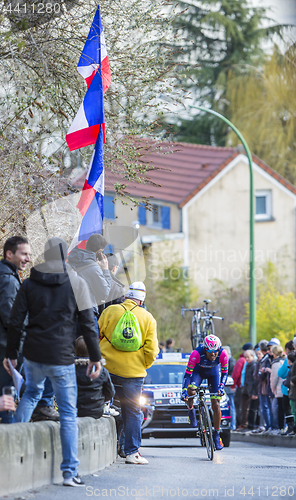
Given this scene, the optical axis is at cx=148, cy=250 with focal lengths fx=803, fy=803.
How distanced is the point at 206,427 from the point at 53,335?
4877mm

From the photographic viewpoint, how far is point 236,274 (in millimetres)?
38969

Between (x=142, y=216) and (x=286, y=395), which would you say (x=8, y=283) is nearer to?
(x=286, y=395)

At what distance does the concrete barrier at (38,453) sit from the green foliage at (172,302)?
83.0 feet

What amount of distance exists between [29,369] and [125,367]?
2306 millimetres

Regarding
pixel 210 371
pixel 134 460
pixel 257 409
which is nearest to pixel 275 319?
pixel 257 409

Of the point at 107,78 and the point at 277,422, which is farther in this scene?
the point at 277,422

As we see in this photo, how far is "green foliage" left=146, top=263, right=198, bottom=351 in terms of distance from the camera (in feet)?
110

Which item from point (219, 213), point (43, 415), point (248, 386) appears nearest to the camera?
point (43, 415)

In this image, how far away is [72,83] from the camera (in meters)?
11.1

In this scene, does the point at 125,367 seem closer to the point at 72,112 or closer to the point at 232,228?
the point at 72,112

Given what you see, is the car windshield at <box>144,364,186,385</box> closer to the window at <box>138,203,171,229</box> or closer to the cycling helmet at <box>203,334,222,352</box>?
the cycling helmet at <box>203,334,222,352</box>

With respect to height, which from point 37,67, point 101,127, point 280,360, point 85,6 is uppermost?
point 85,6

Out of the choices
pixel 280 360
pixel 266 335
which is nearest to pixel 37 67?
pixel 280 360

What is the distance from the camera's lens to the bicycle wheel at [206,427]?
1062 cm
